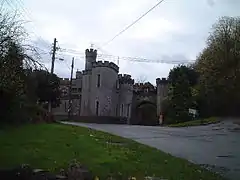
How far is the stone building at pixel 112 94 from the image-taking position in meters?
68.9

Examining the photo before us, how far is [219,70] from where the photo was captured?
53750 mm

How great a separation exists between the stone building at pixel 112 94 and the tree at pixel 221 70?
39.6ft

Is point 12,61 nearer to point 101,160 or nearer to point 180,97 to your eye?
point 101,160

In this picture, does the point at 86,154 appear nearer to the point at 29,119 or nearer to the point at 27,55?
the point at 27,55

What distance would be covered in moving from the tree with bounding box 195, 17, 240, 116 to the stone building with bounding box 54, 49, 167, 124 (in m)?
12.1

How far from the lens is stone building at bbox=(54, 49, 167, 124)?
226 ft

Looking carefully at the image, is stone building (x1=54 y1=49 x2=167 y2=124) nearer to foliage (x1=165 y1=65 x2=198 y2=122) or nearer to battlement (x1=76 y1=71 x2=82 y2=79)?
foliage (x1=165 y1=65 x2=198 y2=122)

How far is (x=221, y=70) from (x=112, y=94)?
22.7 m

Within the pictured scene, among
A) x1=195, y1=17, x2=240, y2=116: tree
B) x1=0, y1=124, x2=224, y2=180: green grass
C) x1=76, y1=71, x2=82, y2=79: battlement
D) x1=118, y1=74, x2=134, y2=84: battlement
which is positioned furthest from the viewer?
x1=76, y1=71, x2=82, y2=79: battlement

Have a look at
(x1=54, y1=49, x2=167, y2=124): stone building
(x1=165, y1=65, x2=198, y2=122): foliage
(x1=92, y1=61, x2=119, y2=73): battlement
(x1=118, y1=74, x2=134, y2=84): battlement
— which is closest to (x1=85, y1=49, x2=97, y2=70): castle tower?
(x1=54, y1=49, x2=167, y2=124): stone building

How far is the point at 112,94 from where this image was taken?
7088cm

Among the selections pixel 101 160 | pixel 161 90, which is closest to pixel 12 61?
pixel 101 160

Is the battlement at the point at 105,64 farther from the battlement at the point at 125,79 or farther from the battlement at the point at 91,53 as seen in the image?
the battlement at the point at 91,53

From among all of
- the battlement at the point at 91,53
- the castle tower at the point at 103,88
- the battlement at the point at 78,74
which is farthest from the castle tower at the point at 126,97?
the battlement at the point at 78,74
